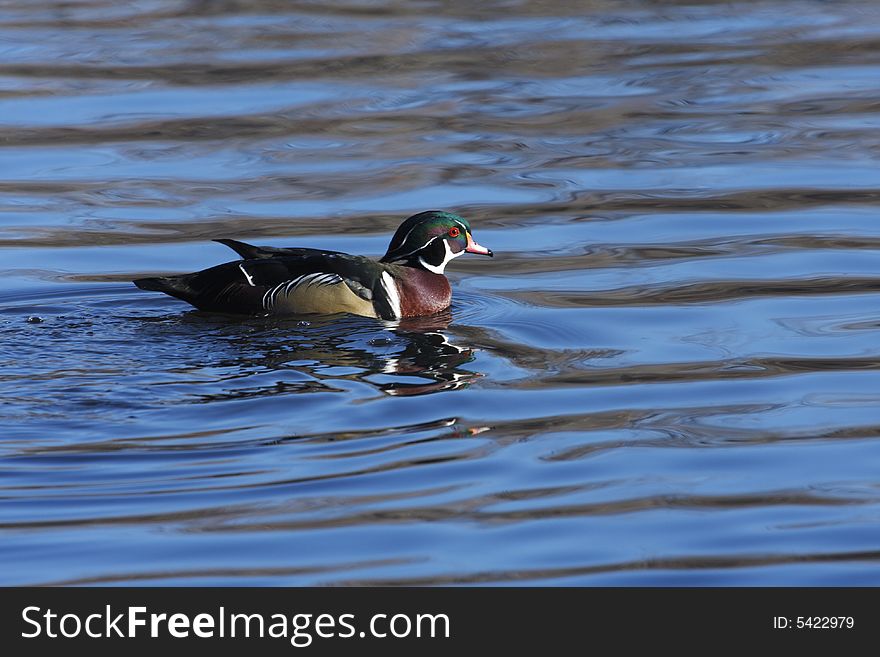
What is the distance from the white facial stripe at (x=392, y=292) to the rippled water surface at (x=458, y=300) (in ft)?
0.90

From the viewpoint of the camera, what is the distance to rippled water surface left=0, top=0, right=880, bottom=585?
656cm

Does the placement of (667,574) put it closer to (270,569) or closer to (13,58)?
(270,569)

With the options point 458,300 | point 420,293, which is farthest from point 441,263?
point 420,293

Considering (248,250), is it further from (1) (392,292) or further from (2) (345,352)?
(2) (345,352)

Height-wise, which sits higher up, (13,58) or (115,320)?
(13,58)

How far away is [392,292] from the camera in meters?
10.6

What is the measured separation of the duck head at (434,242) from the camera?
432 inches

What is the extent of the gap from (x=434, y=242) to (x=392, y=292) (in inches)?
24.4

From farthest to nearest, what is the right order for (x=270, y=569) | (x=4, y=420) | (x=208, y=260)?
(x=208, y=260) < (x=4, y=420) < (x=270, y=569)

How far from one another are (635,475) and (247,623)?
7.05 ft

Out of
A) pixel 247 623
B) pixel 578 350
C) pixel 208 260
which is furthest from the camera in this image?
pixel 208 260

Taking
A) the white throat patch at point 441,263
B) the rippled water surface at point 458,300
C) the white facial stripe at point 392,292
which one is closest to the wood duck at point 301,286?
the white facial stripe at point 392,292

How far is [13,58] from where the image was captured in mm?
18094

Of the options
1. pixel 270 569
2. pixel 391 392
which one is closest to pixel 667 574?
pixel 270 569
